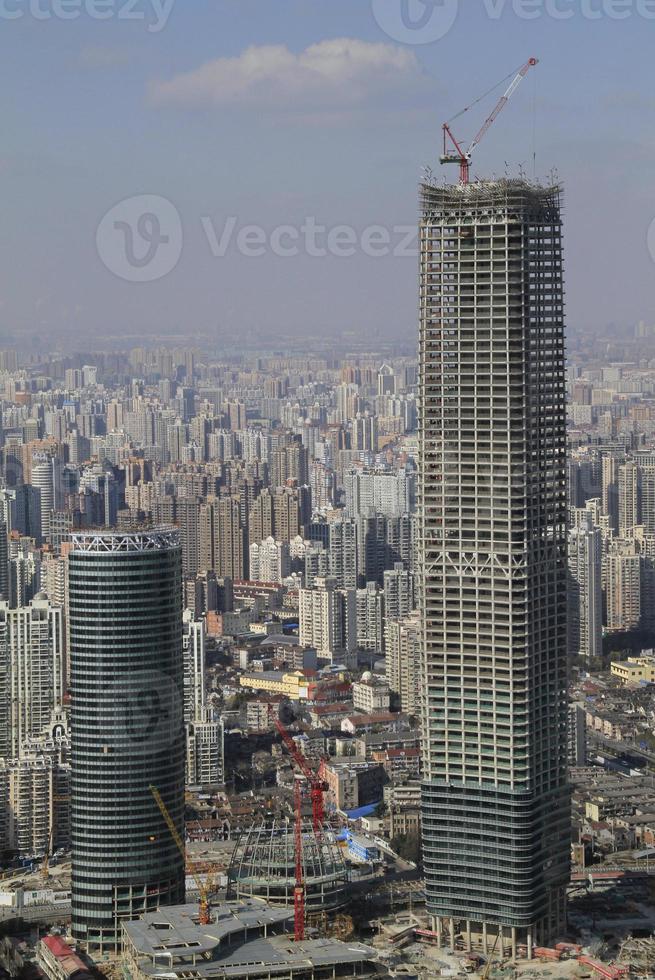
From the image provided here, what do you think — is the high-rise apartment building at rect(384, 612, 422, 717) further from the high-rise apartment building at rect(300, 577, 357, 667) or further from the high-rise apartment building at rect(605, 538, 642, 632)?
the high-rise apartment building at rect(605, 538, 642, 632)

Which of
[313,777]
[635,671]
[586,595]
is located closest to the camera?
[313,777]

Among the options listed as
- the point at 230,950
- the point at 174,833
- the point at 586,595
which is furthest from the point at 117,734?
the point at 586,595

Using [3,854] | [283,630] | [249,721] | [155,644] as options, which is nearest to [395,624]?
[249,721]

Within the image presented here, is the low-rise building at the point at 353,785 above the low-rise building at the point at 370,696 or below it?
below

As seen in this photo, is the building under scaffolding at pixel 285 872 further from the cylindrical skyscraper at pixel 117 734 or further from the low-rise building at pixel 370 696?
the low-rise building at pixel 370 696

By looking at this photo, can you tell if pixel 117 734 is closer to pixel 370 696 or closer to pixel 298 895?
pixel 298 895

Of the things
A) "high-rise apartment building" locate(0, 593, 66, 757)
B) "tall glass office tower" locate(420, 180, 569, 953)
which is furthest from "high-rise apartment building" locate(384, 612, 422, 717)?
"tall glass office tower" locate(420, 180, 569, 953)

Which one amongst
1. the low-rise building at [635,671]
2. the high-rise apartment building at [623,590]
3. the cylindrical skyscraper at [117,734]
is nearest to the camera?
the cylindrical skyscraper at [117,734]

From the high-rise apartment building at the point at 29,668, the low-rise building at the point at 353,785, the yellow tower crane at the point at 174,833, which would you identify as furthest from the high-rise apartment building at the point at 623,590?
the yellow tower crane at the point at 174,833
